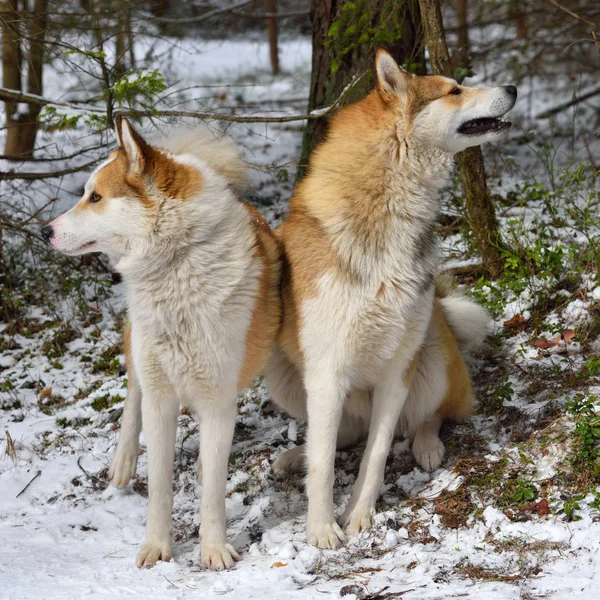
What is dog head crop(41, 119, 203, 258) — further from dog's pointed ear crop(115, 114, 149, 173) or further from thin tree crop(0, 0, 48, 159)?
thin tree crop(0, 0, 48, 159)

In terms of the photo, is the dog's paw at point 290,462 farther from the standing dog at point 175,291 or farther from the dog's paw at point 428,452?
the standing dog at point 175,291

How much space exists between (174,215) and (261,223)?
2.73 feet

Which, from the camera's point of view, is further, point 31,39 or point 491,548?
point 31,39

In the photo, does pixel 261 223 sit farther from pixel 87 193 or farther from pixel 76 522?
pixel 76 522

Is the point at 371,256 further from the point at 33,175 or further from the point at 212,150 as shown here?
the point at 33,175

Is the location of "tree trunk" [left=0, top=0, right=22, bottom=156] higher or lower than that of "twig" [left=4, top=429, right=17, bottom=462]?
higher

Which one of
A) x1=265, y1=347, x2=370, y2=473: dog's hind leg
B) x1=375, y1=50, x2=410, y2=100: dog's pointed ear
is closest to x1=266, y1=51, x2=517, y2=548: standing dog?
x1=375, y1=50, x2=410, y2=100: dog's pointed ear

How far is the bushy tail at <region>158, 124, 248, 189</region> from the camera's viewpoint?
3672 millimetres

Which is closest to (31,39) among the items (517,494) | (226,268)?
(226,268)

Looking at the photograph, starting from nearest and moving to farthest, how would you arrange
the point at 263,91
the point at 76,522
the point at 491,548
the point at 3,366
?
the point at 491,548 → the point at 76,522 → the point at 3,366 → the point at 263,91

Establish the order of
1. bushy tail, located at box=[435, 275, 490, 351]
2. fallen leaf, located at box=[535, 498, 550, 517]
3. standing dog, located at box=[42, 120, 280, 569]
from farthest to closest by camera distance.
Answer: bushy tail, located at box=[435, 275, 490, 351]
standing dog, located at box=[42, 120, 280, 569]
fallen leaf, located at box=[535, 498, 550, 517]

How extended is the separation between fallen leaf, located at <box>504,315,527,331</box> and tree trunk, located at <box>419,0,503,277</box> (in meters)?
0.49

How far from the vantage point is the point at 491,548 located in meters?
3.00

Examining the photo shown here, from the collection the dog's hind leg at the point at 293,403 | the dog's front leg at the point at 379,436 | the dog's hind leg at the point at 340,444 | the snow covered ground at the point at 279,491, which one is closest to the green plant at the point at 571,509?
the snow covered ground at the point at 279,491
